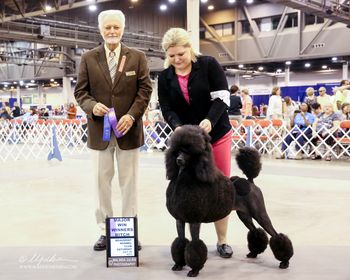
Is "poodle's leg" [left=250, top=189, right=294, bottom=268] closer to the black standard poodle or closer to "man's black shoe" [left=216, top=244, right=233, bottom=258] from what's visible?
the black standard poodle

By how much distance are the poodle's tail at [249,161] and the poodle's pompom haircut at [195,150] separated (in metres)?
0.26

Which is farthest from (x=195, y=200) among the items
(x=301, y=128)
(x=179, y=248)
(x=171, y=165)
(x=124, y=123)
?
(x=301, y=128)

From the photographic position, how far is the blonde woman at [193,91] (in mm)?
2094

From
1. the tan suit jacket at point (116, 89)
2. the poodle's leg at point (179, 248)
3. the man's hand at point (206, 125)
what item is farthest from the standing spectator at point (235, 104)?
the poodle's leg at point (179, 248)

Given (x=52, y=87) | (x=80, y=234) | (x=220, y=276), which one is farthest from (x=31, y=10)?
(x=52, y=87)

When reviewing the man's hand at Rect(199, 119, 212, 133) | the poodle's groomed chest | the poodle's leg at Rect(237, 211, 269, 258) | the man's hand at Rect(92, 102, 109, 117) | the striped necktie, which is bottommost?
the poodle's leg at Rect(237, 211, 269, 258)

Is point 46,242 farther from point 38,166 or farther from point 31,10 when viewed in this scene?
point 31,10

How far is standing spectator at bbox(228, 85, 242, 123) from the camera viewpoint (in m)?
7.31

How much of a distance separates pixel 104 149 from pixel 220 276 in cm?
93

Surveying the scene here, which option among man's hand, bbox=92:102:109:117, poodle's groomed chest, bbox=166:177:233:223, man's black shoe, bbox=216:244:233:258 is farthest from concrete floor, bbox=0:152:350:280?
man's hand, bbox=92:102:109:117

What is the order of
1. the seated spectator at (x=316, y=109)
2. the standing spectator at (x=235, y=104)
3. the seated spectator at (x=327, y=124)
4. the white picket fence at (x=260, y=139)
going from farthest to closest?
the standing spectator at (x=235, y=104)
the seated spectator at (x=316, y=109)
the white picket fence at (x=260, y=139)
the seated spectator at (x=327, y=124)

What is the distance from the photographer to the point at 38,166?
661cm

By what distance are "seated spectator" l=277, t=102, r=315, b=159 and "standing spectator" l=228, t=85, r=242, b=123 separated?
96 centimetres

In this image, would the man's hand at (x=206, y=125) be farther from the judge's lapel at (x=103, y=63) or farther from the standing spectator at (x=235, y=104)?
the standing spectator at (x=235, y=104)
